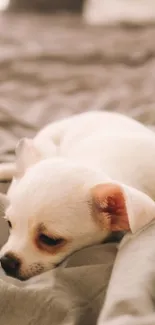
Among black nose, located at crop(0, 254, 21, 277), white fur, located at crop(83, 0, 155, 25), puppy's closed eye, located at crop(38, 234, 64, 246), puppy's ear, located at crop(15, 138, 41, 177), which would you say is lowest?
black nose, located at crop(0, 254, 21, 277)

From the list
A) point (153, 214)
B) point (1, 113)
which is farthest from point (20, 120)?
point (153, 214)

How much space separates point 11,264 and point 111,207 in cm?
20

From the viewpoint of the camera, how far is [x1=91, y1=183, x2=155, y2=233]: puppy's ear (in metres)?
0.84

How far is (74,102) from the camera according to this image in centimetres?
167

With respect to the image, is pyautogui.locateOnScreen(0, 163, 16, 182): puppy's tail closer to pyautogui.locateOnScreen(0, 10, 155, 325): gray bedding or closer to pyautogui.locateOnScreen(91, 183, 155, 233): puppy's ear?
pyautogui.locateOnScreen(0, 10, 155, 325): gray bedding

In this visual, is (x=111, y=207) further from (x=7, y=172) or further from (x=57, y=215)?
(x=7, y=172)

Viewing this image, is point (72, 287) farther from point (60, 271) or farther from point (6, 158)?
point (6, 158)

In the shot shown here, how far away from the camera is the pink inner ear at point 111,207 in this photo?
0.90 meters

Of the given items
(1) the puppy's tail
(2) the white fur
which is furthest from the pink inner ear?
(2) the white fur

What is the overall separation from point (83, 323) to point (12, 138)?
2.56ft

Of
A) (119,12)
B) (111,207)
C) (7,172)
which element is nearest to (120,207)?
(111,207)

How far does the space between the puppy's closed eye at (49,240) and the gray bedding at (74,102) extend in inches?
1.7

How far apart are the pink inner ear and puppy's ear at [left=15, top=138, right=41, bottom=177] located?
0.20 metres

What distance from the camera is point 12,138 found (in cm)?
143
